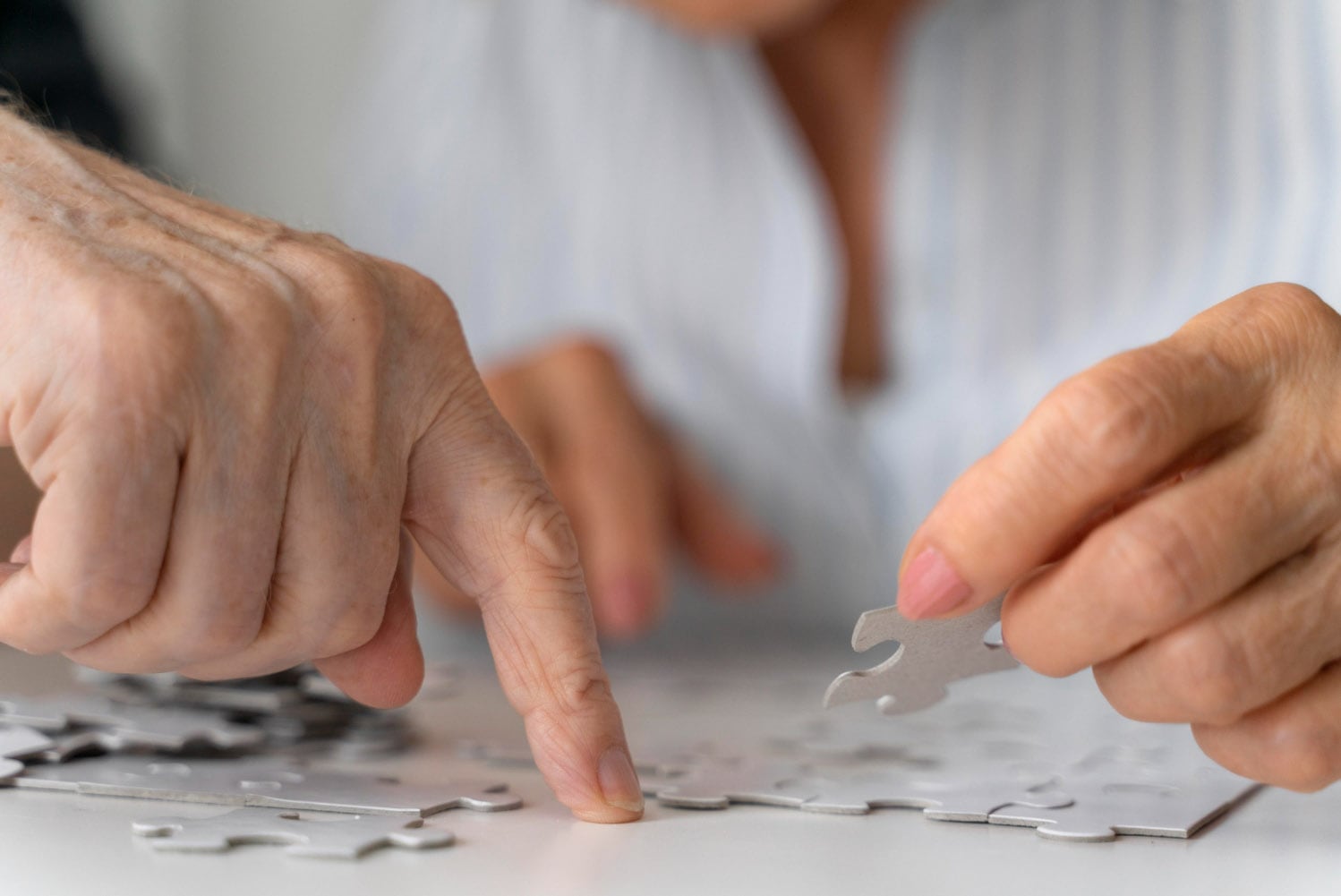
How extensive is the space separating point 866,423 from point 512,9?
1.26 metres

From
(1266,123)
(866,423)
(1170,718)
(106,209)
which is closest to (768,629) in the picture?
(866,423)

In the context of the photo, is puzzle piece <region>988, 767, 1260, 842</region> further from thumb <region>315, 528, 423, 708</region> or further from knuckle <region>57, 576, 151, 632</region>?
knuckle <region>57, 576, 151, 632</region>

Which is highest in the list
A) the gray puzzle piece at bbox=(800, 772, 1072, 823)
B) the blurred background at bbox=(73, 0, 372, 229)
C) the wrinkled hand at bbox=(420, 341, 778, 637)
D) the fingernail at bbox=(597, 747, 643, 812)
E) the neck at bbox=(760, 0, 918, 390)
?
the blurred background at bbox=(73, 0, 372, 229)

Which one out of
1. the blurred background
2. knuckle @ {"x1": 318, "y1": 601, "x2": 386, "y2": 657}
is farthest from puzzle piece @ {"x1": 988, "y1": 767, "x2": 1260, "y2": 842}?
the blurred background

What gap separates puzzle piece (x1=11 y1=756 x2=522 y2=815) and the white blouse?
1375mm

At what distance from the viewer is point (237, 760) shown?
3.37 feet

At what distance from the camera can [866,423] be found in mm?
2340

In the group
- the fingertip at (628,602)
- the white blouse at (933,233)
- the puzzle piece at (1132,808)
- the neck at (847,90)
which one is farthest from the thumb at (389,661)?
the neck at (847,90)

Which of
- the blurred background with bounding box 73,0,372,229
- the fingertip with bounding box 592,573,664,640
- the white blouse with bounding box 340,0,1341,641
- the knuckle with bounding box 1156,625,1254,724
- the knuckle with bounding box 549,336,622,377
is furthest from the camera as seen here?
the blurred background with bounding box 73,0,372,229

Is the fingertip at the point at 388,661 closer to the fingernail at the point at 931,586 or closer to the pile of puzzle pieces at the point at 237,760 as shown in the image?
the pile of puzzle pieces at the point at 237,760

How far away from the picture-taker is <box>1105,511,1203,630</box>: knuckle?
0.81 m

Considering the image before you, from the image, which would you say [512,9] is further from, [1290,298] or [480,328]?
[1290,298]

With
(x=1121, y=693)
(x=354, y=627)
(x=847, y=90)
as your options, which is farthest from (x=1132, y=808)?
(x=847, y=90)

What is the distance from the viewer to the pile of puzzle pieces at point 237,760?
803 mm
